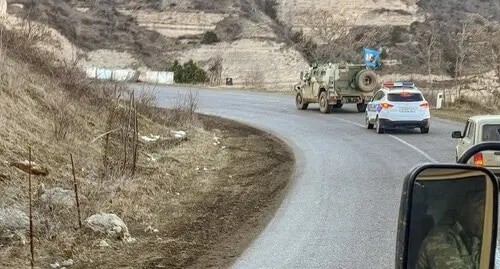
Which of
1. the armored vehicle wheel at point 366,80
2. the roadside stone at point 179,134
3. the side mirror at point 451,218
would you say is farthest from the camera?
the armored vehicle wheel at point 366,80

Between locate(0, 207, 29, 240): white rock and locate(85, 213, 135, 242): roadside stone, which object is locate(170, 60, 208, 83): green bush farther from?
locate(0, 207, 29, 240): white rock

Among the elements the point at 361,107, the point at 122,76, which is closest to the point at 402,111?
the point at 361,107

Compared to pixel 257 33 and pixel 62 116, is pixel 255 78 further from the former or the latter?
pixel 62 116

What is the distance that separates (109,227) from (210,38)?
186 ft

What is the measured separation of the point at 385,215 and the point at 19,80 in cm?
852

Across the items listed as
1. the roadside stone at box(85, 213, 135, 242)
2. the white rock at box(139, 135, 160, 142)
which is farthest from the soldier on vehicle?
the white rock at box(139, 135, 160, 142)

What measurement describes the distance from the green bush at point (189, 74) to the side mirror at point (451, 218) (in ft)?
176

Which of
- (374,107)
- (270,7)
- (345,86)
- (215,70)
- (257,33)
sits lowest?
(215,70)

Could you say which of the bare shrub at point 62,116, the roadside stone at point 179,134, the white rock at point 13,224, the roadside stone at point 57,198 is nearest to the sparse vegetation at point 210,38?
the roadside stone at point 179,134

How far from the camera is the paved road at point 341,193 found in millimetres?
8484

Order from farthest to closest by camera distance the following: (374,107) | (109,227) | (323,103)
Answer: (323,103)
(374,107)
(109,227)

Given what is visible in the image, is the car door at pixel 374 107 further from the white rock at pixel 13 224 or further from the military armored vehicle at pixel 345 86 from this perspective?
the white rock at pixel 13 224

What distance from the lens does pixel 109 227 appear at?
30.0 ft

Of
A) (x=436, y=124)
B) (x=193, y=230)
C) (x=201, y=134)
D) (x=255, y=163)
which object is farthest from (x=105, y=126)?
(x=436, y=124)
